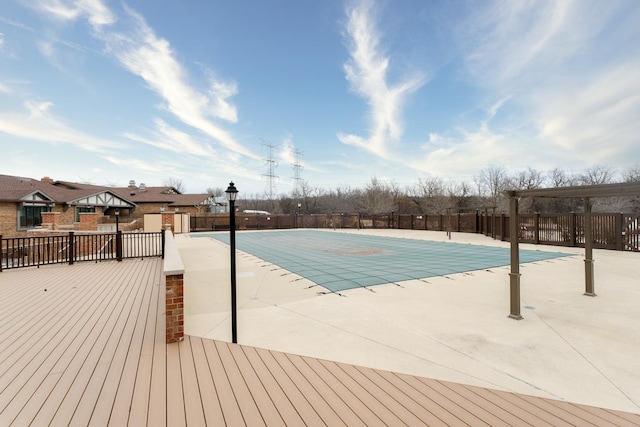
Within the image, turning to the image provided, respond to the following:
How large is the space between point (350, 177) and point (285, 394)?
178 feet

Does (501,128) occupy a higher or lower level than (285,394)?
higher

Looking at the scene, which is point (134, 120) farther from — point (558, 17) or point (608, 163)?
point (608, 163)

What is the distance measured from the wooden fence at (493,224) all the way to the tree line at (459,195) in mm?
4662

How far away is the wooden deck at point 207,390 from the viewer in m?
2.13

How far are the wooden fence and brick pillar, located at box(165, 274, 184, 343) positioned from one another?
15860mm

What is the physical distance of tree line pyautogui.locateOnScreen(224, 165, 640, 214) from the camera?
34.3m

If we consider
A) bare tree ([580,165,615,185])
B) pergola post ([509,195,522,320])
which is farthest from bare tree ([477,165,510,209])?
pergola post ([509,195,522,320])

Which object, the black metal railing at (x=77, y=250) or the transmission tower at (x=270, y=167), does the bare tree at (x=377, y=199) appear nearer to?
the transmission tower at (x=270, y=167)

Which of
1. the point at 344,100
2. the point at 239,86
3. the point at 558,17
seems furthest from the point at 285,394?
the point at 344,100

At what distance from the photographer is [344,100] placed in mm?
25031

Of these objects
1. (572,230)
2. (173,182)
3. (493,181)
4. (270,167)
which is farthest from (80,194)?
(493,181)

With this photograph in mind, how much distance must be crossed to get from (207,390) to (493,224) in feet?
64.7

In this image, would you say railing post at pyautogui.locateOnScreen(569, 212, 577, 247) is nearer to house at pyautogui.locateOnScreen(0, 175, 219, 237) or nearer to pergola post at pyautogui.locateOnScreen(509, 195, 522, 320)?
pergola post at pyautogui.locateOnScreen(509, 195, 522, 320)

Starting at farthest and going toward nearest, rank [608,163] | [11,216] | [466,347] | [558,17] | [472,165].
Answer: [472,165]
[608,163]
[11,216]
[558,17]
[466,347]
